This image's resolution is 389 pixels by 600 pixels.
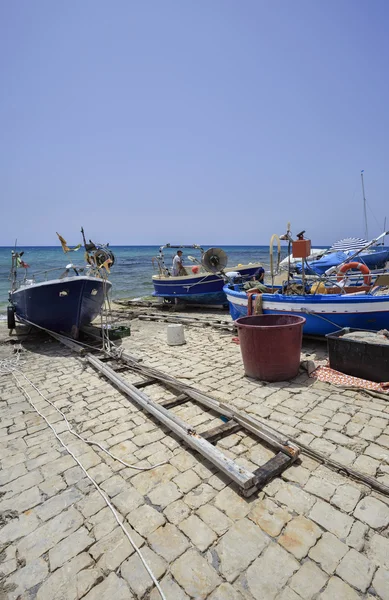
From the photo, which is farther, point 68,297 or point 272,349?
point 68,297

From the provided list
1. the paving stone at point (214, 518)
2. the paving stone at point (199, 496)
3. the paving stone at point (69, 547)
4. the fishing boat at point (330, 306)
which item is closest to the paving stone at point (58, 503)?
the paving stone at point (69, 547)

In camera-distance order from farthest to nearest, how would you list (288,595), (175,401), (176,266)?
(176,266), (175,401), (288,595)

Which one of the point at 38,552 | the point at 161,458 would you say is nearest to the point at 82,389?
the point at 161,458

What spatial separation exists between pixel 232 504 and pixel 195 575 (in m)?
0.66

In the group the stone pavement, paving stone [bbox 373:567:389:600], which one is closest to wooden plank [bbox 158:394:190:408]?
the stone pavement

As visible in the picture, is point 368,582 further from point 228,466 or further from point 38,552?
point 38,552

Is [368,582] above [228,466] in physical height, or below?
below

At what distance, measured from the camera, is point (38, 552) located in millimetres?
2365

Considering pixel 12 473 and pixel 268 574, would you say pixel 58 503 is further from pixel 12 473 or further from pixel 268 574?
pixel 268 574

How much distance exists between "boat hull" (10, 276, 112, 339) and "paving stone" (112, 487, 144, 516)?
18.5ft

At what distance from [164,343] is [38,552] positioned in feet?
19.9

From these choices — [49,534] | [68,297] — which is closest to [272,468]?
[49,534]

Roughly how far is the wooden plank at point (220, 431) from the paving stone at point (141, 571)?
137 centimetres

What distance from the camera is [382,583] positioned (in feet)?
6.63
